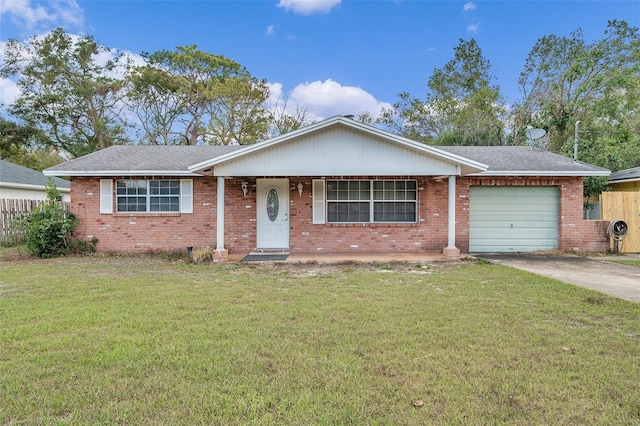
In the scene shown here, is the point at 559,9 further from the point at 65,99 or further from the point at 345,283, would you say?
the point at 65,99

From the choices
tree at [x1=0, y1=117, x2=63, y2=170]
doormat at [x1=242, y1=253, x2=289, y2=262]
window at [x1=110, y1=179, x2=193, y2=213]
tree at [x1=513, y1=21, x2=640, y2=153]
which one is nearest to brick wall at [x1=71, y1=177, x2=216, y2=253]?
window at [x1=110, y1=179, x2=193, y2=213]

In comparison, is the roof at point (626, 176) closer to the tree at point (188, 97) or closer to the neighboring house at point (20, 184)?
the tree at point (188, 97)

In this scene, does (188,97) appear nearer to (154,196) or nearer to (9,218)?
(9,218)

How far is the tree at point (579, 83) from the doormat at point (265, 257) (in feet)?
50.5

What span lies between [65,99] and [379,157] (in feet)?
83.5

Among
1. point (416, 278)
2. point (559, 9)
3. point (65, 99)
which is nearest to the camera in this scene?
point (416, 278)

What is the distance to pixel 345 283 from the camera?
714cm

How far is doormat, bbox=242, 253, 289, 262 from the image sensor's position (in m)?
9.95

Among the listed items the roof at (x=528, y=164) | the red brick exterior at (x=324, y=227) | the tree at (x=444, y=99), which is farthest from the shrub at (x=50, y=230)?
the tree at (x=444, y=99)

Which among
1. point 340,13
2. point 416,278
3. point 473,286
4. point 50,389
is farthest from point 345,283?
point 340,13

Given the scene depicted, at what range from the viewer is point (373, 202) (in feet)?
37.2

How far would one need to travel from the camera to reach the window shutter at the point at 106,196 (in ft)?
36.4

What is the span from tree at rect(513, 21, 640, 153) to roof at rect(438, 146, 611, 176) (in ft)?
21.0

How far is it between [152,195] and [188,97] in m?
18.4
